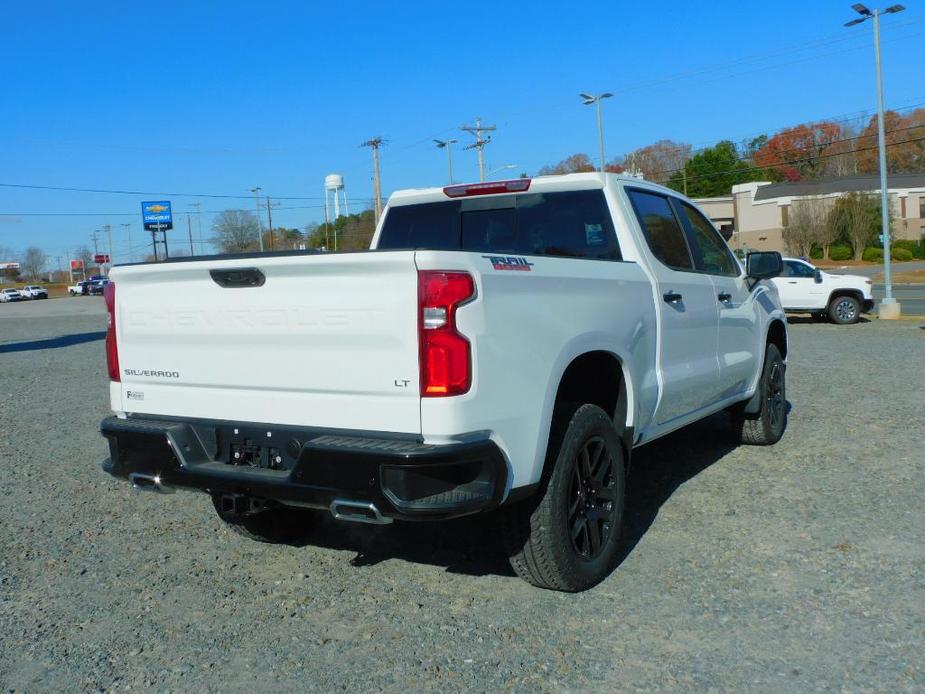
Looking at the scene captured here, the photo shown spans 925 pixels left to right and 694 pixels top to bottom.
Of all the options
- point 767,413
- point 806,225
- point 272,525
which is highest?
point 806,225

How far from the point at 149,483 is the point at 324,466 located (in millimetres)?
1111

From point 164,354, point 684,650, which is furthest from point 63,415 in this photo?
point 684,650

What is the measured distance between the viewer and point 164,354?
4180 millimetres

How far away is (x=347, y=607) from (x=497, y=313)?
1.63 m

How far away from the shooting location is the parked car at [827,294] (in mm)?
20484

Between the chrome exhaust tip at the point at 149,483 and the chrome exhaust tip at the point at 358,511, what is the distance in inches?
39.7

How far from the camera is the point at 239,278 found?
151 inches

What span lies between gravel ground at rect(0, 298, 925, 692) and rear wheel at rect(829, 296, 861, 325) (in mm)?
14635

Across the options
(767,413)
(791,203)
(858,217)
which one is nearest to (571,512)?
(767,413)

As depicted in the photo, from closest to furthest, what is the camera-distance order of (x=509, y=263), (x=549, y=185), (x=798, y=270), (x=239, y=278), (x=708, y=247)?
1. (x=509, y=263)
2. (x=239, y=278)
3. (x=549, y=185)
4. (x=708, y=247)
5. (x=798, y=270)

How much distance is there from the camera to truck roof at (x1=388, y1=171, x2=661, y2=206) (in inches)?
206

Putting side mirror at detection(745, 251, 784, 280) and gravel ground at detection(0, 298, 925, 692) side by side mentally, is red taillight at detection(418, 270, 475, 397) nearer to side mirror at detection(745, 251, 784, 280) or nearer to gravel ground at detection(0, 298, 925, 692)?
gravel ground at detection(0, 298, 925, 692)

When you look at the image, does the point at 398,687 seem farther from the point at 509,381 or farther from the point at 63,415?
the point at 63,415

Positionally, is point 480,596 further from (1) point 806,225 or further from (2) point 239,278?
(1) point 806,225
